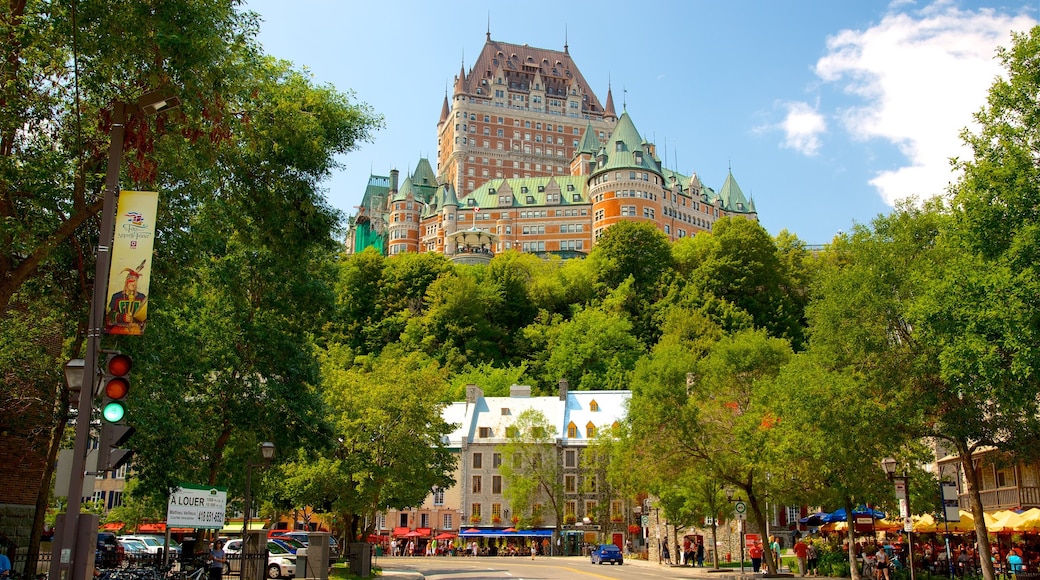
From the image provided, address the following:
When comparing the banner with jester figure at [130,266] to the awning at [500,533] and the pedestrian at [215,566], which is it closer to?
the pedestrian at [215,566]

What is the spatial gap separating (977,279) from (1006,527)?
12914 mm

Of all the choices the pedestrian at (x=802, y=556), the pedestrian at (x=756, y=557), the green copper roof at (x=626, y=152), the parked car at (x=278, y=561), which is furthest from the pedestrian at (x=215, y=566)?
the green copper roof at (x=626, y=152)

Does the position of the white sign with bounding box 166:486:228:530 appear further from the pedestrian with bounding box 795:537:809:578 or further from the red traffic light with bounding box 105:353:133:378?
the pedestrian with bounding box 795:537:809:578

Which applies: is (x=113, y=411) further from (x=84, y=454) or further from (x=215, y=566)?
(x=215, y=566)

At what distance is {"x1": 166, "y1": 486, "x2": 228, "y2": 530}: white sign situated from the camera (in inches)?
806

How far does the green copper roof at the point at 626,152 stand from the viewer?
142 m

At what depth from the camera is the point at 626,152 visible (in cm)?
14212

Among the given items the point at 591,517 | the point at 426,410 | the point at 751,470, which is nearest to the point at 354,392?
the point at 426,410

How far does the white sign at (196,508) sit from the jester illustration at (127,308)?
7.31 meters

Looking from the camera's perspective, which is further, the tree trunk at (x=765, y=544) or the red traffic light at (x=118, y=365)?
the tree trunk at (x=765, y=544)

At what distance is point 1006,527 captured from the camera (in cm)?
3234

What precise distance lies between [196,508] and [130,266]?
879cm

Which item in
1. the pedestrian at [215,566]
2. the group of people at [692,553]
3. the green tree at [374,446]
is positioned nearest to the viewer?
the pedestrian at [215,566]

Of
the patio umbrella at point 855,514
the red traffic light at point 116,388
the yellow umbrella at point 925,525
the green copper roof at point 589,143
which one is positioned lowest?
the yellow umbrella at point 925,525
